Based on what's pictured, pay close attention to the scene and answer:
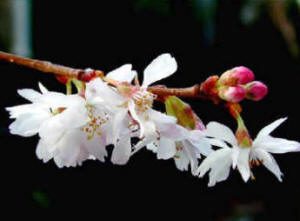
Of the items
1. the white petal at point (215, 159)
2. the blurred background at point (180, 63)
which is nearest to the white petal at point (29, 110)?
the white petal at point (215, 159)

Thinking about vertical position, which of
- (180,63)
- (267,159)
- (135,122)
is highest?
(180,63)

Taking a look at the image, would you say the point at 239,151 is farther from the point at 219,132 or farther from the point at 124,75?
the point at 124,75

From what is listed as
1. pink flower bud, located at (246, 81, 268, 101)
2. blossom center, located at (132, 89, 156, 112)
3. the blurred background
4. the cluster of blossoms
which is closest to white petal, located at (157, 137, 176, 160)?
the cluster of blossoms

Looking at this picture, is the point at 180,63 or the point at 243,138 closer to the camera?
the point at 243,138

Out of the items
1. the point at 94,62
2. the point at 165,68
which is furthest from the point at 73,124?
the point at 94,62

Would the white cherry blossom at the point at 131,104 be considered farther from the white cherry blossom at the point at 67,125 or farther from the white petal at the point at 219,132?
the white petal at the point at 219,132

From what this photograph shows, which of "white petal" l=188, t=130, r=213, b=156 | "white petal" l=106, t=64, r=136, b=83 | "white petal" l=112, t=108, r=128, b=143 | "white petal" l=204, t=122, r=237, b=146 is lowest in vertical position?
"white petal" l=188, t=130, r=213, b=156

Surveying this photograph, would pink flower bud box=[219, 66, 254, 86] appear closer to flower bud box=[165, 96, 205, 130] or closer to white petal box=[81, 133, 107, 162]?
flower bud box=[165, 96, 205, 130]

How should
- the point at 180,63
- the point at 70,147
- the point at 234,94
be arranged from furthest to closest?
the point at 180,63
the point at 70,147
the point at 234,94

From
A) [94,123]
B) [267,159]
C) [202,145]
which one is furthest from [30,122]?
[267,159]
